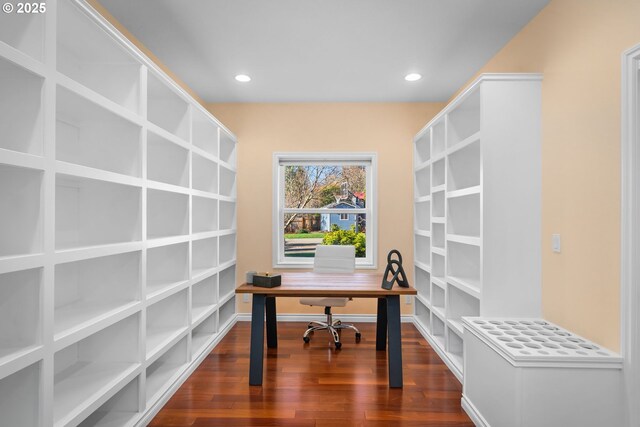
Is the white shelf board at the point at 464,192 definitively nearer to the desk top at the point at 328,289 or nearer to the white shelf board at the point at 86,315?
the desk top at the point at 328,289

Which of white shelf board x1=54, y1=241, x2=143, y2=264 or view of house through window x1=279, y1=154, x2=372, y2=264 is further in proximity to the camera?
view of house through window x1=279, y1=154, x2=372, y2=264

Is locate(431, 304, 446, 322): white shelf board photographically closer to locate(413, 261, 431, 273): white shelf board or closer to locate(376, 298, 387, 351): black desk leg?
locate(413, 261, 431, 273): white shelf board

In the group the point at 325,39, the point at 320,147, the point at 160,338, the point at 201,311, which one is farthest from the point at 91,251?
the point at 320,147

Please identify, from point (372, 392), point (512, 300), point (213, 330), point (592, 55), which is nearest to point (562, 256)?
point (512, 300)

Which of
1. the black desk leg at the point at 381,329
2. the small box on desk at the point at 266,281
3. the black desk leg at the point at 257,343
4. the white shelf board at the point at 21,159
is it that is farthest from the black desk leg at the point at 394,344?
the white shelf board at the point at 21,159

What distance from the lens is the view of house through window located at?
5.16 metres

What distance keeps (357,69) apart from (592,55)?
2.08 meters

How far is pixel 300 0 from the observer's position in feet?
8.63

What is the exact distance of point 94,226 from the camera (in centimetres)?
242

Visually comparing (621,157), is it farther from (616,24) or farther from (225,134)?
(225,134)

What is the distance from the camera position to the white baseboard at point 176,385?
2451mm

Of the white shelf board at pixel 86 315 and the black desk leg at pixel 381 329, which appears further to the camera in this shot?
the black desk leg at pixel 381 329

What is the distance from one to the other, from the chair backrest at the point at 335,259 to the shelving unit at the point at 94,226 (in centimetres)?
114

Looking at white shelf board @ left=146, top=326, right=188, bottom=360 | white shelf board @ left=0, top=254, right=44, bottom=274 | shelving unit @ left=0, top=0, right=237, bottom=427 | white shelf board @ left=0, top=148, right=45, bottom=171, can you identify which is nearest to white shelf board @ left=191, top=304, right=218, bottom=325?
shelving unit @ left=0, top=0, right=237, bottom=427
